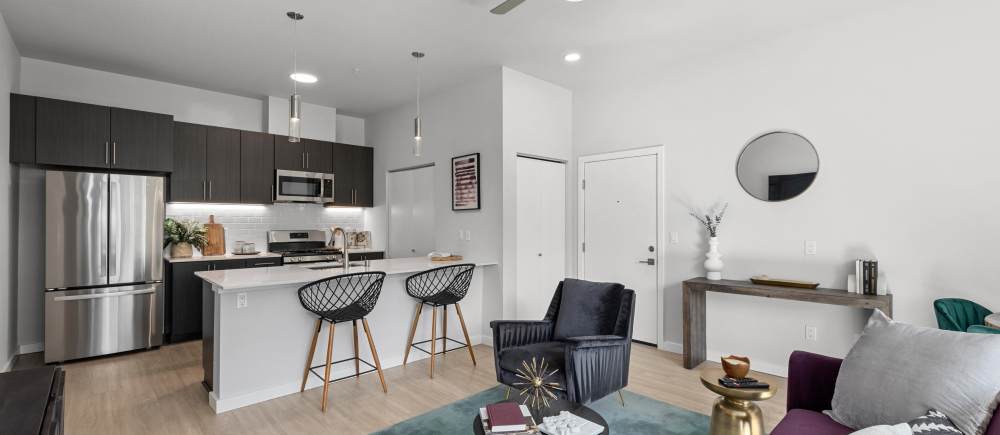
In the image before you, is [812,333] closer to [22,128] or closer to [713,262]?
[713,262]

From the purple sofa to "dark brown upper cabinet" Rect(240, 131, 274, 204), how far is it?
17.3 feet

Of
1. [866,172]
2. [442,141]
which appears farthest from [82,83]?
[866,172]

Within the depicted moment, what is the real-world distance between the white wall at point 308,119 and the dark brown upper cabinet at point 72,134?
59.5 inches

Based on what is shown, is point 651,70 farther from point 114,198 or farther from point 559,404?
point 114,198

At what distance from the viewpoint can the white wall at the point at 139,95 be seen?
432 cm

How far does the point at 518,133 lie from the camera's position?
15.0 ft

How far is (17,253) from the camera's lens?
4.16 meters

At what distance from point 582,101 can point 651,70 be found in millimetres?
813

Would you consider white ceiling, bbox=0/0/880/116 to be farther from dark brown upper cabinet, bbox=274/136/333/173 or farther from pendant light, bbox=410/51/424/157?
dark brown upper cabinet, bbox=274/136/333/173

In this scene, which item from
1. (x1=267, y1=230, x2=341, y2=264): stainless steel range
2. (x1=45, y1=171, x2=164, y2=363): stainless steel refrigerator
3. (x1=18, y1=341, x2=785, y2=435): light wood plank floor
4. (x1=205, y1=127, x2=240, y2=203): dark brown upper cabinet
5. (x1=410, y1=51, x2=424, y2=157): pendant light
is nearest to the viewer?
(x1=18, y1=341, x2=785, y2=435): light wood plank floor

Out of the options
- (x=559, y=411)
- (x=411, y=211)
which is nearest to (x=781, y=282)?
(x=559, y=411)

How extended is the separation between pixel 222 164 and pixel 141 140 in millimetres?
777

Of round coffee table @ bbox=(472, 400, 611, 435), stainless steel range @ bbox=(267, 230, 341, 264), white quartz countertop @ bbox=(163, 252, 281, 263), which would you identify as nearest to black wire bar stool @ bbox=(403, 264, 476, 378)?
round coffee table @ bbox=(472, 400, 611, 435)

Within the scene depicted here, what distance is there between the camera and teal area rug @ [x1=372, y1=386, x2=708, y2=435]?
9.01ft
